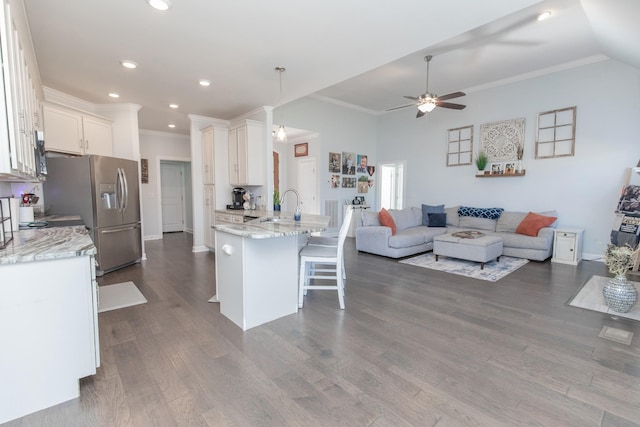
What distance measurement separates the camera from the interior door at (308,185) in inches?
288

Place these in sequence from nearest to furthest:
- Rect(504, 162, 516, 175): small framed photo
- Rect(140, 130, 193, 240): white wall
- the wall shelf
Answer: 1. the wall shelf
2. Rect(504, 162, 516, 175): small framed photo
3. Rect(140, 130, 193, 240): white wall

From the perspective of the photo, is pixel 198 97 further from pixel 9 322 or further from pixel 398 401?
pixel 398 401

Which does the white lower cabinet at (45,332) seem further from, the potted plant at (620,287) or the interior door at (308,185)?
the interior door at (308,185)

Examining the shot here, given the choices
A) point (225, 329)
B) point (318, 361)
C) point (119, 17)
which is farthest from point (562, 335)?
point (119, 17)

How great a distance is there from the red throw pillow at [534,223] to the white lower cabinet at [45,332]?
598 centimetres

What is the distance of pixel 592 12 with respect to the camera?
10.9 ft

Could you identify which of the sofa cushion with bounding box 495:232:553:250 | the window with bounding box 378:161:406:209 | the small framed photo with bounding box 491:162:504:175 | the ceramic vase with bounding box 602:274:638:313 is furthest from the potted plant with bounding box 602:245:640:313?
the window with bounding box 378:161:406:209

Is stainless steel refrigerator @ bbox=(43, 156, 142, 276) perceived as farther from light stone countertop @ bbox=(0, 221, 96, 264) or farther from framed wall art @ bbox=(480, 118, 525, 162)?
framed wall art @ bbox=(480, 118, 525, 162)

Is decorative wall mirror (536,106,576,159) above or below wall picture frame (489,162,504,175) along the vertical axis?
above

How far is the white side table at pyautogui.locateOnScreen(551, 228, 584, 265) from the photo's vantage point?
15.5 ft

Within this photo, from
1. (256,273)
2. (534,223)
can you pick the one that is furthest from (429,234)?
(256,273)

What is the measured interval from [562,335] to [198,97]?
17.5 feet

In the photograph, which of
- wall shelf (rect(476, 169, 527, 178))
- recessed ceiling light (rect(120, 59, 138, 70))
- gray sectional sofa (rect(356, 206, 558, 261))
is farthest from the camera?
wall shelf (rect(476, 169, 527, 178))

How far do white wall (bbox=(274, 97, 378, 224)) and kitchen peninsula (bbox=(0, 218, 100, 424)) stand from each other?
520cm
